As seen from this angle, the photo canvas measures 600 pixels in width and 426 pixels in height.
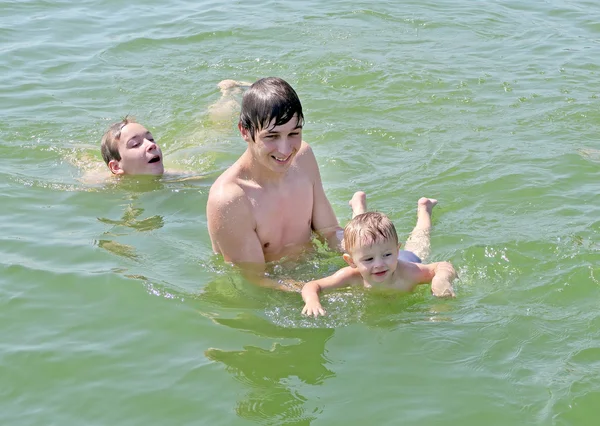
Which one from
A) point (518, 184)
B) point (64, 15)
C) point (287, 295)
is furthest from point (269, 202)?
point (64, 15)

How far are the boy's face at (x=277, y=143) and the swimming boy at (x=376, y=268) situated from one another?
65cm

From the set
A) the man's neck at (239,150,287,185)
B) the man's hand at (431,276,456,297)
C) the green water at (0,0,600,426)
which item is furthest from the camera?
the man's neck at (239,150,287,185)

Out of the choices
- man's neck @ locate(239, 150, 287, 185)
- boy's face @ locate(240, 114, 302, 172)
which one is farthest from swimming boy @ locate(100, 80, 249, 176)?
boy's face @ locate(240, 114, 302, 172)

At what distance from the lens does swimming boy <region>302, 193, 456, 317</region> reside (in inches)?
225

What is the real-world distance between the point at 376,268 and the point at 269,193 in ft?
2.90

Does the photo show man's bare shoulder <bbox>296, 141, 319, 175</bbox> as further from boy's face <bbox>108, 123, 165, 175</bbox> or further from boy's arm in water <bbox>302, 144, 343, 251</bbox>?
boy's face <bbox>108, 123, 165, 175</bbox>

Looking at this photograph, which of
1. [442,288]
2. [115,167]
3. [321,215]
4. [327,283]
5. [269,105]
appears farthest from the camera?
[115,167]

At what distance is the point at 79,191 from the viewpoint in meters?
8.06

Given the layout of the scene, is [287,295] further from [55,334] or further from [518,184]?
[518,184]

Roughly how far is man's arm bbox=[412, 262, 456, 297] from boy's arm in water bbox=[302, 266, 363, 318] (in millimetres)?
405

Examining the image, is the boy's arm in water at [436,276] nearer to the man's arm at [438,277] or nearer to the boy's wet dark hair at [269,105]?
the man's arm at [438,277]

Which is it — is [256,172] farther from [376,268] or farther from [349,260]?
[376,268]

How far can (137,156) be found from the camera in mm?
8398

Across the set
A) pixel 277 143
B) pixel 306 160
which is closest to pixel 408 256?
pixel 306 160
